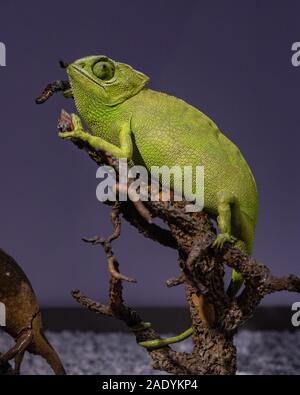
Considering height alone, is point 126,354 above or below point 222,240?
below

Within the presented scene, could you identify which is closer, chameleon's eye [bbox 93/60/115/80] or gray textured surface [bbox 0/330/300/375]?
chameleon's eye [bbox 93/60/115/80]

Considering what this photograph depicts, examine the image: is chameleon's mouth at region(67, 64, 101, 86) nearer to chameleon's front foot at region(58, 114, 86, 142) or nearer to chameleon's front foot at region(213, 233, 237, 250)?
chameleon's front foot at region(58, 114, 86, 142)

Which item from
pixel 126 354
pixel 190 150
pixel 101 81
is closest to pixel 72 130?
pixel 101 81

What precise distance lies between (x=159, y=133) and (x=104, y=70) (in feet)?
0.80

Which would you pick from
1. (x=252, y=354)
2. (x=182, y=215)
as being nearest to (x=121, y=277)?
(x=182, y=215)

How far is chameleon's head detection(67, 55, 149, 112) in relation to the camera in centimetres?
162

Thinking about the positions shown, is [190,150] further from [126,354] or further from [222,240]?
[126,354]

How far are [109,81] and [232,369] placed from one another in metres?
0.92

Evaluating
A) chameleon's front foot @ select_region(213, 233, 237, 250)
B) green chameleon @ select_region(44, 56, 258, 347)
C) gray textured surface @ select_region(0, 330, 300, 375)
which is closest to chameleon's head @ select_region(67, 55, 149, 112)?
green chameleon @ select_region(44, 56, 258, 347)

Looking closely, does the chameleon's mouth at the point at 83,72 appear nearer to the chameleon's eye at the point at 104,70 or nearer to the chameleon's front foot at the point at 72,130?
the chameleon's eye at the point at 104,70

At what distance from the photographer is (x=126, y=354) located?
12.6 feet

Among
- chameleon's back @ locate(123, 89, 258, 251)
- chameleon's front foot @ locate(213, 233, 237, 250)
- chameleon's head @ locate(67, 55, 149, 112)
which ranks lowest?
chameleon's front foot @ locate(213, 233, 237, 250)
